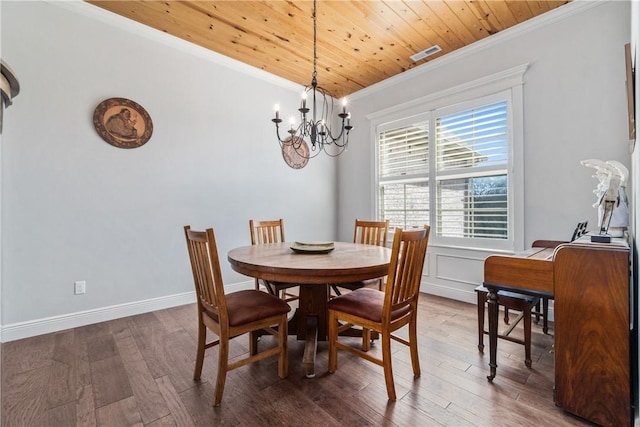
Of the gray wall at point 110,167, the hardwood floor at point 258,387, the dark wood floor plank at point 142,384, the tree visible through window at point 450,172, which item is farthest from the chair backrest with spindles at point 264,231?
the tree visible through window at point 450,172

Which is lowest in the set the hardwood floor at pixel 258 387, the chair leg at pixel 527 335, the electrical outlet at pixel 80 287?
the hardwood floor at pixel 258 387

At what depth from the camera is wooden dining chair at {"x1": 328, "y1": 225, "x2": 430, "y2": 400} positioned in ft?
5.10

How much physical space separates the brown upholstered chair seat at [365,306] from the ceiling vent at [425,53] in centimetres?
281

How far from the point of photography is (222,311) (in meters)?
1.53

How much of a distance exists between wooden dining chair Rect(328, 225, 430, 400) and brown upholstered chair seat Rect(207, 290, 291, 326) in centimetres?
35

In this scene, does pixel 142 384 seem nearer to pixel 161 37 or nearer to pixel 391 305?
pixel 391 305

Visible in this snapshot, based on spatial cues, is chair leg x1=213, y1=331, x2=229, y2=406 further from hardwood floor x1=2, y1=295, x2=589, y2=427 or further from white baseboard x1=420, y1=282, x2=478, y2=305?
white baseboard x1=420, y1=282, x2=478, y2=305

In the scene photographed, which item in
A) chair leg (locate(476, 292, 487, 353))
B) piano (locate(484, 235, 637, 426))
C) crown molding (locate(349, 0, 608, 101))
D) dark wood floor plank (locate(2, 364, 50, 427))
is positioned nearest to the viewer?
piano (locate(484, 235, 637, 426))

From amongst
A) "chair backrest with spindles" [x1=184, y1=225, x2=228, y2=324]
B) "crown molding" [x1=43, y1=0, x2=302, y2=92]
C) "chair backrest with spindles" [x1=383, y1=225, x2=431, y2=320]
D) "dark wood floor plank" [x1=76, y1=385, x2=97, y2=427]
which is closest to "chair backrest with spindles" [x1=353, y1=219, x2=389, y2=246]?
"chair backrest with spindles" [x1=383, y1=225, x2=431, y2=320]

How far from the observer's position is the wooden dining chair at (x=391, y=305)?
155 cm

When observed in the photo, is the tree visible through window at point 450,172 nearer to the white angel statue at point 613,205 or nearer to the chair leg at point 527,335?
the white angel statue at point 613,205

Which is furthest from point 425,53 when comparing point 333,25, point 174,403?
point 174,403

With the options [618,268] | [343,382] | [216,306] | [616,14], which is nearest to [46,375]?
[216,306]

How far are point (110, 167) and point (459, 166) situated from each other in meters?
3.65
